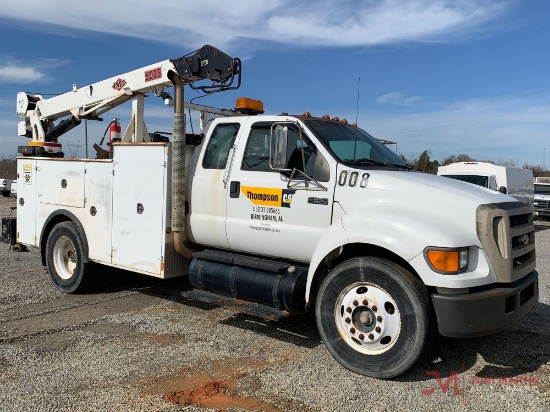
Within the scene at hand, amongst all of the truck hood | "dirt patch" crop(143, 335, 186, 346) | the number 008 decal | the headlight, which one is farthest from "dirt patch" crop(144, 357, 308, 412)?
the number 008 decal

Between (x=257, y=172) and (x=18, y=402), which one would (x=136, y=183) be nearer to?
(x=257, y=172)

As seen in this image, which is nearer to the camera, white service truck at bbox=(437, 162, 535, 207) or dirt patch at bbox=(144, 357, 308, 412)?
dirt patch at bbox=(144, 357, 308, 412)

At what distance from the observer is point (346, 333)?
4.57 m

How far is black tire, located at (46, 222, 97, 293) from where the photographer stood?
7.12 meters

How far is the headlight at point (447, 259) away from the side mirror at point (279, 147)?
167cm

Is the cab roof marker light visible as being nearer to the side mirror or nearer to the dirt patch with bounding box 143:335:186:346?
the side mirror

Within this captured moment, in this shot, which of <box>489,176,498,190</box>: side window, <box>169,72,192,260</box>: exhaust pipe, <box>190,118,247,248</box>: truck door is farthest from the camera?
<box>489,176,498,190</box>: side window

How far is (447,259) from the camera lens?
4020 millimetres

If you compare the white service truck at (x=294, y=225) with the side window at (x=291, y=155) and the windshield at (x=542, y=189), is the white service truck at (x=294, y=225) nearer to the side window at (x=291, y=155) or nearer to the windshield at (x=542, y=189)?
the side window at (x=291, y=155)

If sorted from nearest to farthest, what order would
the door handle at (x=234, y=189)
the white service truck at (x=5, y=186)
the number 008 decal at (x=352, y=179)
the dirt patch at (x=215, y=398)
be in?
the dirt patch at (x=215, y=398)
the number 008 decal at (x=352, y=179)
the door handle at (x=234, y=189)
the white service truck at (x=5, y=186)

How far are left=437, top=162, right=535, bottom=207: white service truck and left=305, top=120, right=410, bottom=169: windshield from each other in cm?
1114

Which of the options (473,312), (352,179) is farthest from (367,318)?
(352,179)

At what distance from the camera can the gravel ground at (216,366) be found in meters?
3.91

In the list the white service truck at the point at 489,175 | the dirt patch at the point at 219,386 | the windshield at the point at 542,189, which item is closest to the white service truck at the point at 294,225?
the dirt patch at the point at 219,386
